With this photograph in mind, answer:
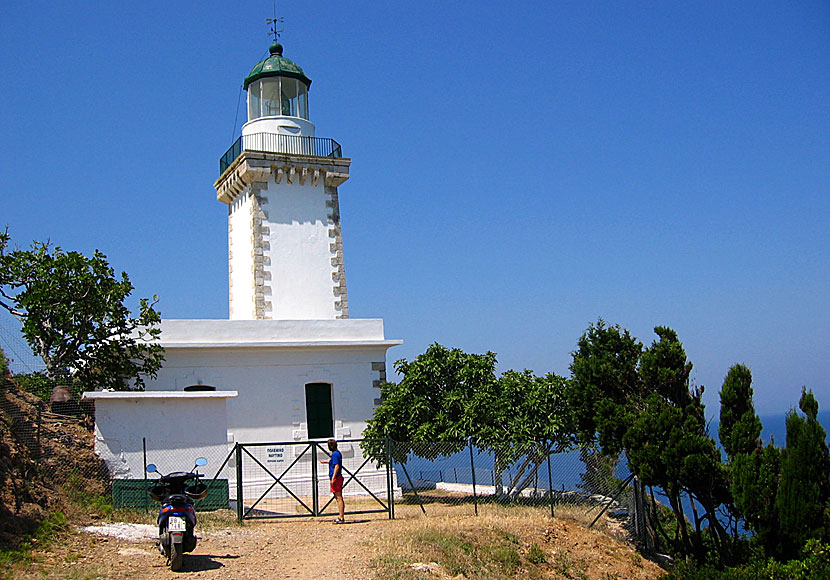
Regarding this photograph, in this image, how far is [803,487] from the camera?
1362cm

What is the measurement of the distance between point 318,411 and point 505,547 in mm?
8420

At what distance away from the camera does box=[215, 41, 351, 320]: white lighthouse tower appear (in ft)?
71.6

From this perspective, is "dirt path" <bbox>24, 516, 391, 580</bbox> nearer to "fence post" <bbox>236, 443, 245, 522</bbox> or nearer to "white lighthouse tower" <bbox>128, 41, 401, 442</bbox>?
"fence post" <bbox>236, 443, 245, 522</bbox>

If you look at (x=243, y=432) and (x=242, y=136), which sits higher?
(x=242, y=136)

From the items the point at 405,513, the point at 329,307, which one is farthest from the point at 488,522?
the point at 329,307

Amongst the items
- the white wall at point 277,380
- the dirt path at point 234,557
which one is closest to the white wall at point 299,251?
the white wall at point 277,380

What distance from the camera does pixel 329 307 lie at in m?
22.1

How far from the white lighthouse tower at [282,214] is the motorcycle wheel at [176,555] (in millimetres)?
12187

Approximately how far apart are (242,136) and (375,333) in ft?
23.3

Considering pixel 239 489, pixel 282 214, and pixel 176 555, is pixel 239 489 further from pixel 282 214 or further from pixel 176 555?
pixel 282 214

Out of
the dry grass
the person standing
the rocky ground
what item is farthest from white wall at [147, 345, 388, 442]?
the person standing

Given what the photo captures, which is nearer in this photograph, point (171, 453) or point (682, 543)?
point (171, 453)

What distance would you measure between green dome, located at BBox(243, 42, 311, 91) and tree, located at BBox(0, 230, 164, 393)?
30.2 feet

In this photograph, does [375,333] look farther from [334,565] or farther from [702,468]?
[334,565]
